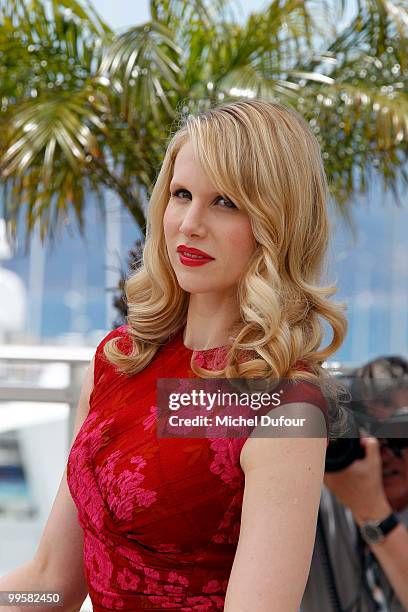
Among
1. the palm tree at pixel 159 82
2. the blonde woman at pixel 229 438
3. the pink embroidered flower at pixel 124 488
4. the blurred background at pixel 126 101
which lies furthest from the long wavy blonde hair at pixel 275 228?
the palm tree at pixel 159 82

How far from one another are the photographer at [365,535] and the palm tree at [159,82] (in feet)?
3.20

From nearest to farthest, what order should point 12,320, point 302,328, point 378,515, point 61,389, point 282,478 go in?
point 282,478
point 302,328
point 378,515
point 61,389
point 12,320

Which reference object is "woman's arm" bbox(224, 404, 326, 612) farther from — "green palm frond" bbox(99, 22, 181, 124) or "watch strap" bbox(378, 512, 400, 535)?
"green palm frond" bbox(99, 22, 181, 124)

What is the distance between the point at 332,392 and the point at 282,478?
0.51 feet

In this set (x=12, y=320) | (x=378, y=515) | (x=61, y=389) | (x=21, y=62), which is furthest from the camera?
(x=12, y=320)

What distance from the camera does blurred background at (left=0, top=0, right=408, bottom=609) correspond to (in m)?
2.07

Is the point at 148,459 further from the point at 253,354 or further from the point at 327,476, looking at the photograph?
the point at 327,476

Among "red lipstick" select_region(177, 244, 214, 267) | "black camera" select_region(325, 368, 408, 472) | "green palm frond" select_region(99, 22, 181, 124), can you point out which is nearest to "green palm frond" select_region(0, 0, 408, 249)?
"green palm frond" select_region(99, 22, 181, 124)

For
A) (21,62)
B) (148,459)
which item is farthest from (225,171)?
(21,62)

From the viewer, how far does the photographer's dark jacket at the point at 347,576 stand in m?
1.37

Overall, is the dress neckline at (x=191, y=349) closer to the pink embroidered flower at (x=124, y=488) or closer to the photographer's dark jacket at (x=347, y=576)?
the pink embroidered flower at (x=124, y=488)

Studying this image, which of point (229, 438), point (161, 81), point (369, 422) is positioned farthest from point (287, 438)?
point (161, 81)

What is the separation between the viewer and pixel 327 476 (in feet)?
4.64

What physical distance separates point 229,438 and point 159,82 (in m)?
1.41
